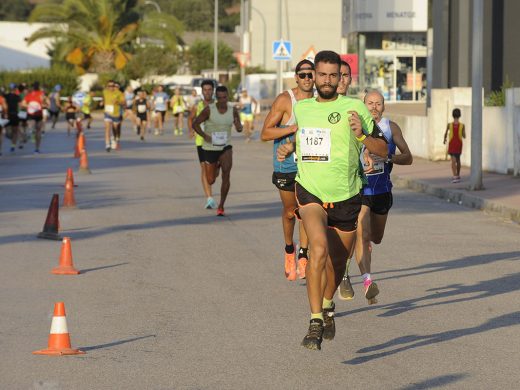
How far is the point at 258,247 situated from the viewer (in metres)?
14.4

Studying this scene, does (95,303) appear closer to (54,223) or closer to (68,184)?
(54,223)

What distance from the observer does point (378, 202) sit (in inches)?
420

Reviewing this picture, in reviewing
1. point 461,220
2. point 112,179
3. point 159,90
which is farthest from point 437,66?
point 461,220

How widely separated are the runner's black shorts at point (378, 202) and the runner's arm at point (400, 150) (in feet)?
1.37

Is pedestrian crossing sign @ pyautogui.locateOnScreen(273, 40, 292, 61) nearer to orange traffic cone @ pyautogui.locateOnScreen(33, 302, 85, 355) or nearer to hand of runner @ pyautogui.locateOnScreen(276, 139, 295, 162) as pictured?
hand of runner @ pyautogui.locateOnScreen(276, 139, 295, 162)

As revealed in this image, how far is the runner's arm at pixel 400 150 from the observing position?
10.2m

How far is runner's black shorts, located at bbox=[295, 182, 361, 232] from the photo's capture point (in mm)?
8438

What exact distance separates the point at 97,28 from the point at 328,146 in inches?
2364

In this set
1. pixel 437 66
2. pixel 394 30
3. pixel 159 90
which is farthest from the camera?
pixel 394 30

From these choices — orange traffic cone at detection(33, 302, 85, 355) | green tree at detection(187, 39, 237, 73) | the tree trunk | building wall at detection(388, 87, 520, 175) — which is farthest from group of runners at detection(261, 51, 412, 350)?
green tree at detection(187, 39, 237, 73)

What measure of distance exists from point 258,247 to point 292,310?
171 inches

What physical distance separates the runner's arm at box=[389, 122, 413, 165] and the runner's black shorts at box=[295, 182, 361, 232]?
5.22 ft

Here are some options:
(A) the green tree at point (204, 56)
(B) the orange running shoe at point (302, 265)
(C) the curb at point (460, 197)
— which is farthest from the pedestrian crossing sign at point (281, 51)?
(A) the green tree at point (204, 56)

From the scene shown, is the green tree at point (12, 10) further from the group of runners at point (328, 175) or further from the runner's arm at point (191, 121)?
the group of runners at point (328, 175)
